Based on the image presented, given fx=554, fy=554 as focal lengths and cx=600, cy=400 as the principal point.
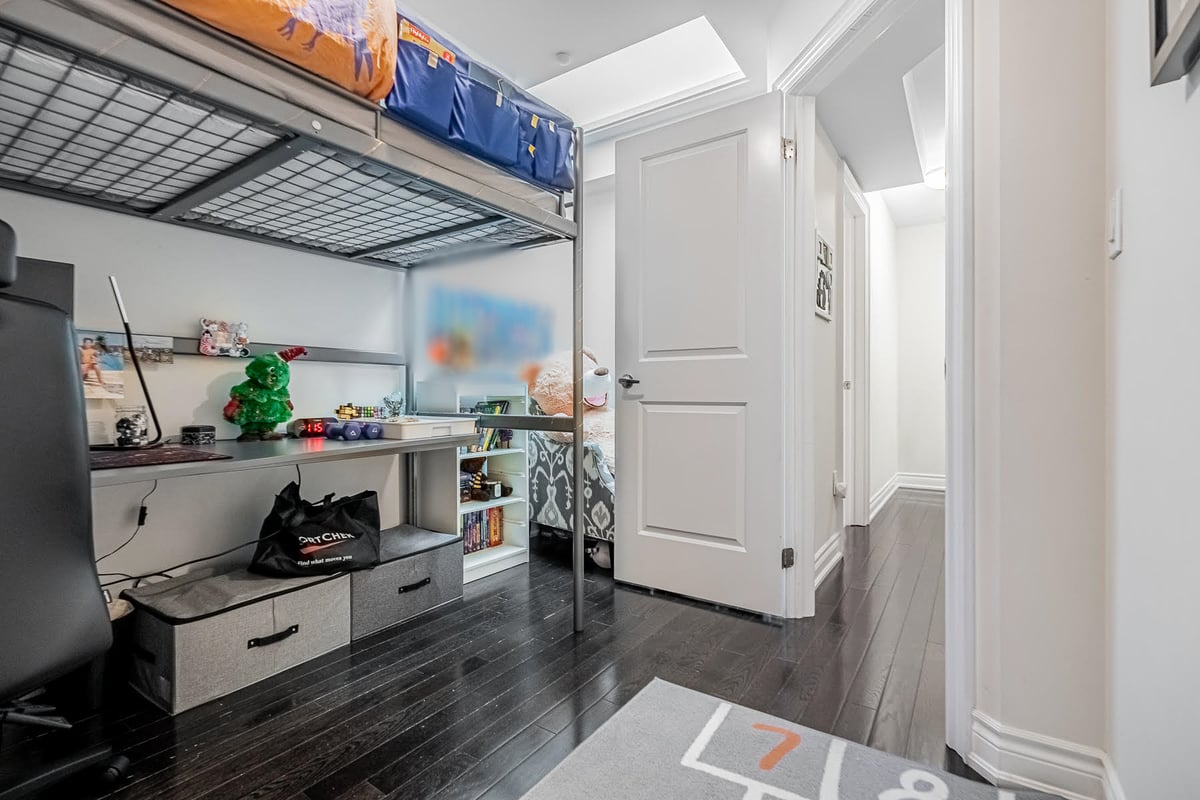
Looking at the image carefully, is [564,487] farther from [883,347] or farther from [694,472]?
[883,347]

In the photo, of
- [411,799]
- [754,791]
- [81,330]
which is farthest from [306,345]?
[754,791]

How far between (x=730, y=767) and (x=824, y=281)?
6.84 ft

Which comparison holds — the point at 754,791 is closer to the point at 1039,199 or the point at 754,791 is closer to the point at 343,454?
the point at 343,454

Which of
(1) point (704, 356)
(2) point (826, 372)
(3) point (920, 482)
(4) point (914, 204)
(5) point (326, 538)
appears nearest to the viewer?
(5) point (326, 538)

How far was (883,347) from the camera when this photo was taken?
4562 millimetres

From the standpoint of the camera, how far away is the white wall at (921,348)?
503cm

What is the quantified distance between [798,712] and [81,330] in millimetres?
2256

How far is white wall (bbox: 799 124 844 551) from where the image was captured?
8.34 feet

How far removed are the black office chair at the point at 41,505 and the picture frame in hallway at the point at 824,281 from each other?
93.8 inches

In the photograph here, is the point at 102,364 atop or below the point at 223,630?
atop

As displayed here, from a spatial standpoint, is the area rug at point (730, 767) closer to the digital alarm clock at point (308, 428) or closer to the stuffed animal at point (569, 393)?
the stuffed animal at point (569, 393)

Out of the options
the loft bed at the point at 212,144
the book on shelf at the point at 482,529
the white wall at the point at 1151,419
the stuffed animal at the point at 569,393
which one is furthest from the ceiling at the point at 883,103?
the book on shelf at the point at 482,529

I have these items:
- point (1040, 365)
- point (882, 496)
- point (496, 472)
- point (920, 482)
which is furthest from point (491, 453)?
point (920, 482)

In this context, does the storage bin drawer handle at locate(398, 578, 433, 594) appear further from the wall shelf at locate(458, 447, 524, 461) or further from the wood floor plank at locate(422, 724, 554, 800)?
the wood floor plank at locate(422, 724, 554, 800)
